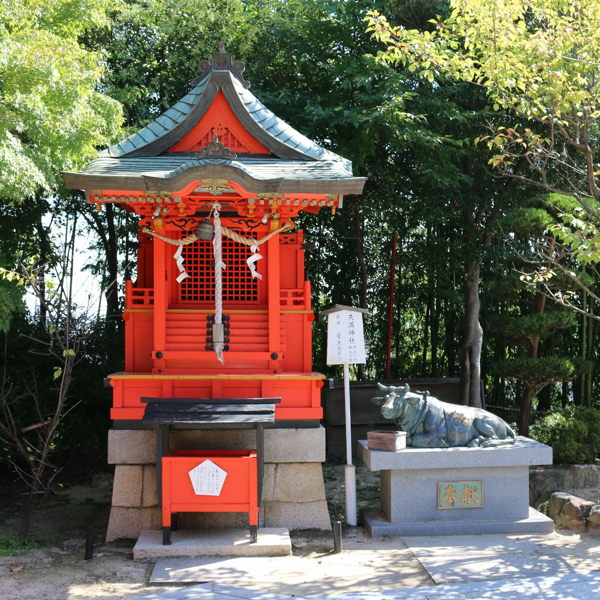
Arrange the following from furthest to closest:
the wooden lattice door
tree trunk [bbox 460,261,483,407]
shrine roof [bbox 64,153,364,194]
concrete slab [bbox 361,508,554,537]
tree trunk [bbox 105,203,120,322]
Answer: tree trunk [bbox 105,203,120,322] < tree trunk [bbox 460,261,483,407] < the wooden lattice door < concrete slab [bbox 361,508,554,537] < shrine roof [bbox 64,153,364,194]

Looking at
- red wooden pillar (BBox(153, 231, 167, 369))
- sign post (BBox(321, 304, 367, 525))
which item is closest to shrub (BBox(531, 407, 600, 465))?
sign post (BBox(321, 304, 367, 525))

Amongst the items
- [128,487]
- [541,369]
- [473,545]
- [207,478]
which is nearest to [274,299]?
[207,478]

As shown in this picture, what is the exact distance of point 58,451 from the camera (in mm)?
8914

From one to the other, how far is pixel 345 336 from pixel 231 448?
1.65m

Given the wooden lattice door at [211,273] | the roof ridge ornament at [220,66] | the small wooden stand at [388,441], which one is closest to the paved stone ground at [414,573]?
the small wooden stand at [388,441]

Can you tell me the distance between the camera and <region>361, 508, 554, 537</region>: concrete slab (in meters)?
6.09

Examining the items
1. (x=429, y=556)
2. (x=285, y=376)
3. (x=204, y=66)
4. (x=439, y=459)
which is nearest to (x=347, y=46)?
(x=204, y=66)

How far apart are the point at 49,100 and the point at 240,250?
2.45 metres

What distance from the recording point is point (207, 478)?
5578 mm

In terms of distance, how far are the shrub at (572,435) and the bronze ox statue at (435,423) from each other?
212 cm

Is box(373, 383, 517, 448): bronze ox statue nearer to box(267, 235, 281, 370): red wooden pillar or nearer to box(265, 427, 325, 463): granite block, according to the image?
box(265, 427, 325, 463): granite block

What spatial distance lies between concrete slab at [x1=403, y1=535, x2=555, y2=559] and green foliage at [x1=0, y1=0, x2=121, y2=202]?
4.92 meters

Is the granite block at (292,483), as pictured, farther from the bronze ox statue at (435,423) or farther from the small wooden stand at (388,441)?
the bronze ox statue at (435,423)

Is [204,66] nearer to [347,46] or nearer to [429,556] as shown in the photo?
[347,46]
